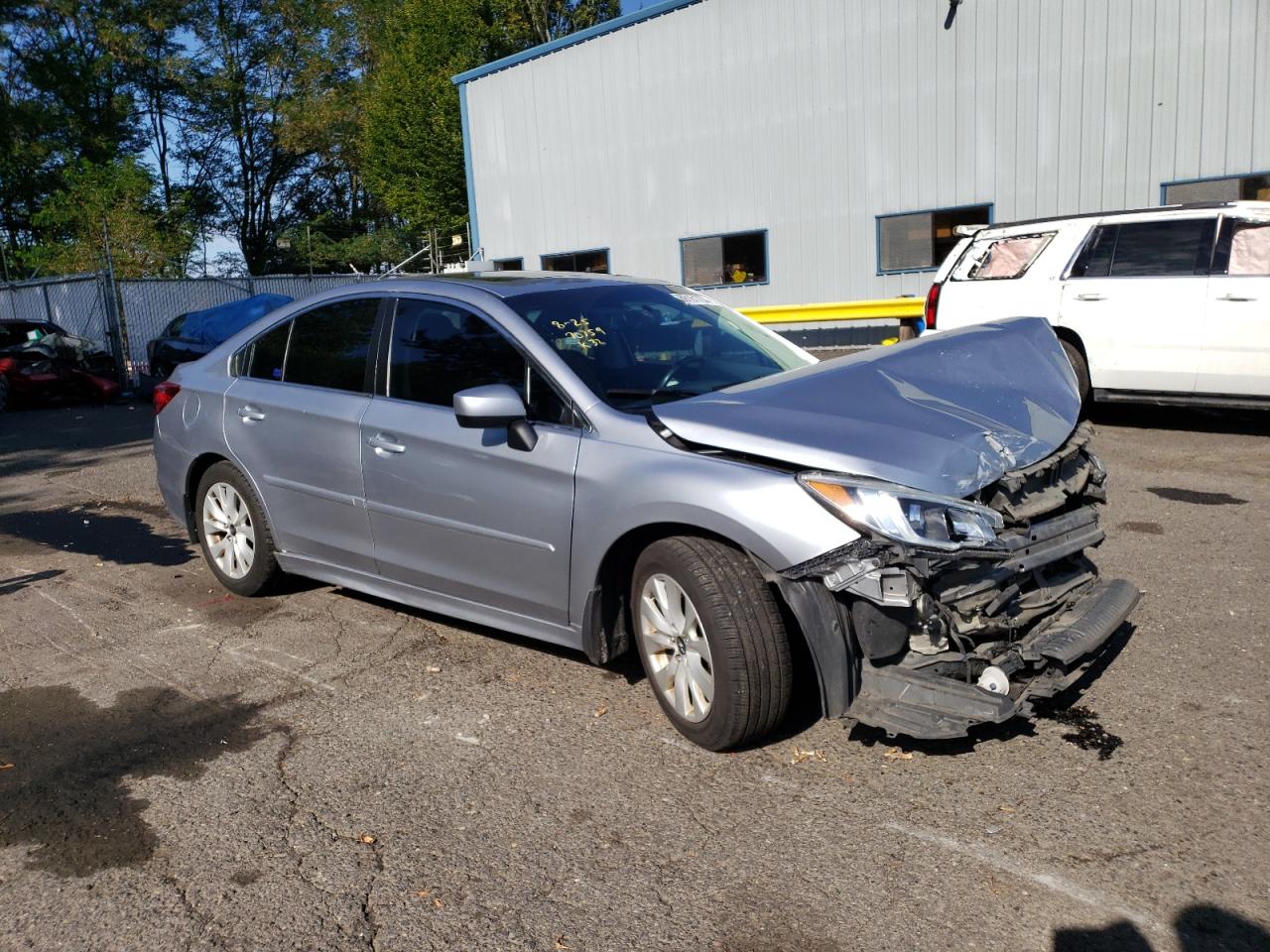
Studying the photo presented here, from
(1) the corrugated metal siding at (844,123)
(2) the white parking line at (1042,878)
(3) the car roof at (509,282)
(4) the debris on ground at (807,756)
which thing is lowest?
(2) the white parking line at (1042,878)

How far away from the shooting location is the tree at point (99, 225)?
130 ft

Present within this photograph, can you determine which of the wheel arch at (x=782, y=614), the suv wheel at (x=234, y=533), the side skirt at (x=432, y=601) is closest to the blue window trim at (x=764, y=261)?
the suv wheel at (x=234, y=533)

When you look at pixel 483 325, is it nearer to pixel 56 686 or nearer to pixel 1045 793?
pixel 56 686

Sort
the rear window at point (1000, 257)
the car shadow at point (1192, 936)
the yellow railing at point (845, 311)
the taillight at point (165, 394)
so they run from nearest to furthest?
1. the car shadow at point (1192, 936)
2. the taillight at point (165, 394)
3. the rear window at point (1000, 257)
4. the yellow railing at point (845, 311)

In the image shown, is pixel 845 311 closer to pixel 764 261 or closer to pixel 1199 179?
pixel 764 261

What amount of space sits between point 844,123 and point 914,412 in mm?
15337

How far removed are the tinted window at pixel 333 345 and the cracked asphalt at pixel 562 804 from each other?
3.92ft

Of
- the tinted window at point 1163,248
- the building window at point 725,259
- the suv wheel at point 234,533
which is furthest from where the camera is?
the building window at point 725,259

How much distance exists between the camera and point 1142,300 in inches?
365

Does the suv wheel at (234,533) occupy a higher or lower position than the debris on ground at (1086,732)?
higher

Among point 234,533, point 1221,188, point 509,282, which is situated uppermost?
point 1221,188

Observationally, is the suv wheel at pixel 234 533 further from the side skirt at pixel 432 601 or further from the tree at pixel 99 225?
the tree at pixel 99 225

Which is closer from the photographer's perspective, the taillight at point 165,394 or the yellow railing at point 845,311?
the taillight at point 165,394

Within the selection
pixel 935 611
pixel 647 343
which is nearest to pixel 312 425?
pixel 647 343
